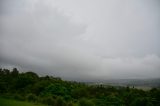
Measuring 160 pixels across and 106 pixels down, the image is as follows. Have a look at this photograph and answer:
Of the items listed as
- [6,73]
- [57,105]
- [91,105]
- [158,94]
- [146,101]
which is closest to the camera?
[57,105]

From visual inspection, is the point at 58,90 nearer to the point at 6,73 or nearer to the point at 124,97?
the point at 124,97

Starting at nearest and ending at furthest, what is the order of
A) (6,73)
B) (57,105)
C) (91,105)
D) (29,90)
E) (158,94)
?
(57,105) < (91,105) < (158,94) < (29,90) < (6,73)

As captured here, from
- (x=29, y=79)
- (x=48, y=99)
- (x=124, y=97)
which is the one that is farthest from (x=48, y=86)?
(x=48, y=99)

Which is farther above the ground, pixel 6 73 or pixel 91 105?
pixel 6 73

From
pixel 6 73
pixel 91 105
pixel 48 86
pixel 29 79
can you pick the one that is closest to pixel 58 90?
pixel 48 86

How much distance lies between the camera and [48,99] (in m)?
23.4

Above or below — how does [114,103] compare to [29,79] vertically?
below

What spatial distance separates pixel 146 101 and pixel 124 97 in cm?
441

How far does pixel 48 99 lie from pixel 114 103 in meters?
7.54

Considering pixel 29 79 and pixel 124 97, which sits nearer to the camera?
pixel 124 97

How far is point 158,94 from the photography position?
31.0 m

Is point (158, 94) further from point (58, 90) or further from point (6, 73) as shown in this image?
point (6, 73)

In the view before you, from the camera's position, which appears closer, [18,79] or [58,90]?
[58,90]

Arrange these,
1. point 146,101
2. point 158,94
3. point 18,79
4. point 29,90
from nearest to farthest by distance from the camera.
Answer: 1. point 146,101
2. point 158,94
3. point 29,90
4. point 18,79
